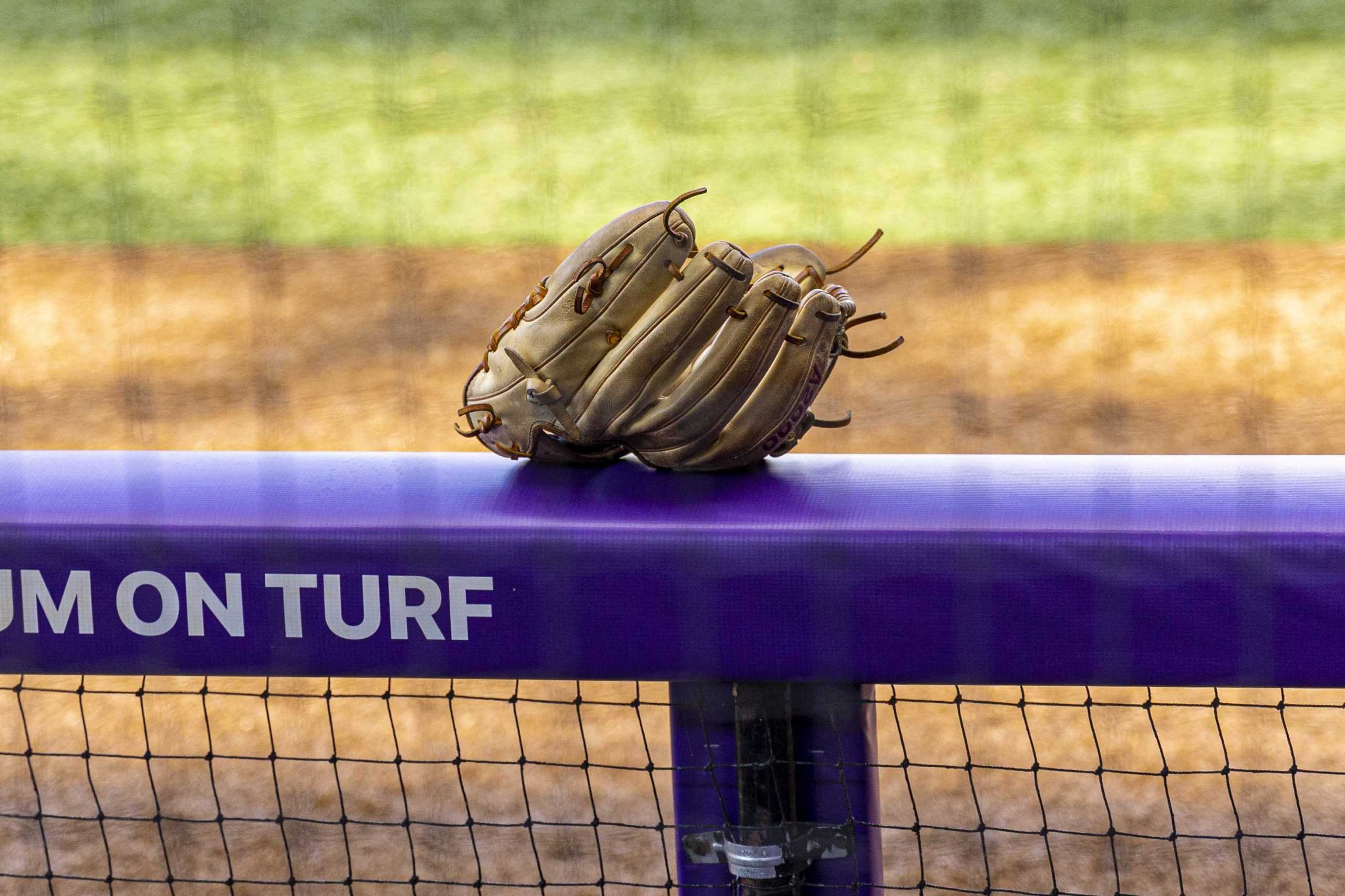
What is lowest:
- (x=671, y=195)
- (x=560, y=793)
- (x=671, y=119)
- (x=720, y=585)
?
(x=560, y=793)

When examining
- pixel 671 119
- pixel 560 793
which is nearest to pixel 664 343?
pixel 560 793

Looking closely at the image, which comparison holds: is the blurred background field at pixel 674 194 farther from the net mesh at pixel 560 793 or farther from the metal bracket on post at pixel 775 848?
the metal bracket on post at pixel 775 848

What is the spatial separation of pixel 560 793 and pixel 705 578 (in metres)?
1.29

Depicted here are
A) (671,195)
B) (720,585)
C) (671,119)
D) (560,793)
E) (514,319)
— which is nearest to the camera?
(720,585)

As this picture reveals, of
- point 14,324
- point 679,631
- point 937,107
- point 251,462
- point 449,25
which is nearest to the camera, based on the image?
point 679,631

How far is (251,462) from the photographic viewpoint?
1.07 m

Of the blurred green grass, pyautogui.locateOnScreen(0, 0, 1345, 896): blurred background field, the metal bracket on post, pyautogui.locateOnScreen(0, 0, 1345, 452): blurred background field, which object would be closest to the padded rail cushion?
the metal bracket on post

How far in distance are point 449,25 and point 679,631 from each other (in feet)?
20.0

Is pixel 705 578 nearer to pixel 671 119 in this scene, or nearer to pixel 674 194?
pixel 674 194

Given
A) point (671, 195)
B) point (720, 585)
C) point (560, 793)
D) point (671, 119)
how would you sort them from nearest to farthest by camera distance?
point (720, 585), point (560, 793), point (671, 195), point (671, 119)

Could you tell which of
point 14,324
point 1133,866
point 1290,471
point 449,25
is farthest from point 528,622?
point 449,25

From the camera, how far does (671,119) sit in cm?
614

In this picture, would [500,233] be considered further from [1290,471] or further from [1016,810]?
[1290,471]

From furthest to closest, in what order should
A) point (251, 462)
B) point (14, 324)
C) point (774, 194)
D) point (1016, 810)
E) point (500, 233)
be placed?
point (774, 194) → point (500, 233) → point (14, 324) → point (1016, 810) → point (251, 462)
